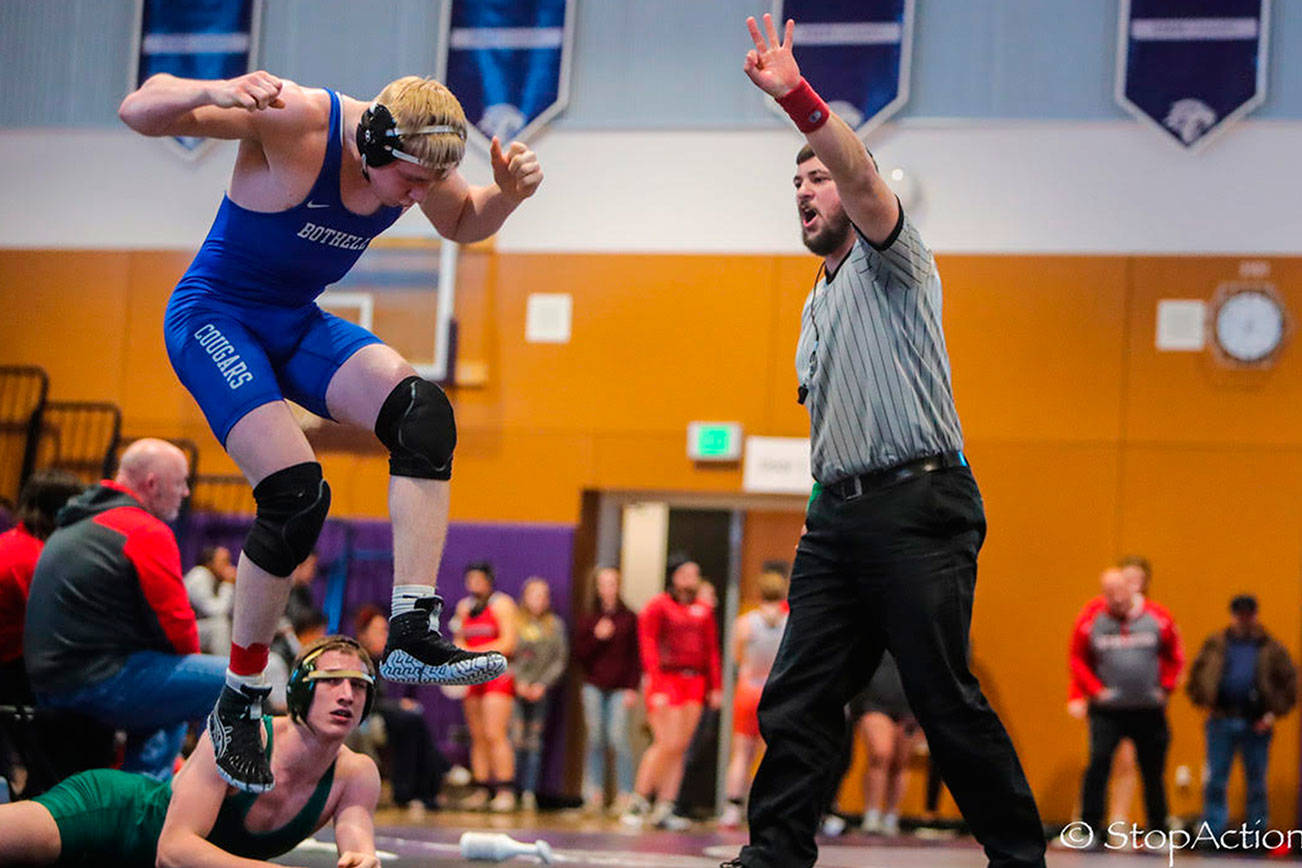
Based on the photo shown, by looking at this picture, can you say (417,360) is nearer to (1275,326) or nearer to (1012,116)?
(1012,116)

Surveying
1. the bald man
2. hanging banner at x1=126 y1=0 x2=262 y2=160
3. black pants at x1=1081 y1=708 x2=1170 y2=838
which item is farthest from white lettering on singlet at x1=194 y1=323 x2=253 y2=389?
hanging banner at x1=126 y1=0 x2=262 y2=160

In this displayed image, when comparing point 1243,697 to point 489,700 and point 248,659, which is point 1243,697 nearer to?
point 489,700

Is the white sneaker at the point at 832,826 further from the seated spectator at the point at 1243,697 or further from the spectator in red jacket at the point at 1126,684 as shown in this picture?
the seated spectator at the point at 1243,697

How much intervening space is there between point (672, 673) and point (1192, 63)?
577cm

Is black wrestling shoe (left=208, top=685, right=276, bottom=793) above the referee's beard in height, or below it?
below

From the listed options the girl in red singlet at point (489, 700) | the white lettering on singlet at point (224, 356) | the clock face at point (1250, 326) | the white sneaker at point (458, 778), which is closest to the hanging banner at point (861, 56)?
the clock face at point (1250, 326)

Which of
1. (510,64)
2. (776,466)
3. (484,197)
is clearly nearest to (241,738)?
(484,197)

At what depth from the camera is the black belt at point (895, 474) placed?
3754 mm

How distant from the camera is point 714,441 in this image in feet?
40.0

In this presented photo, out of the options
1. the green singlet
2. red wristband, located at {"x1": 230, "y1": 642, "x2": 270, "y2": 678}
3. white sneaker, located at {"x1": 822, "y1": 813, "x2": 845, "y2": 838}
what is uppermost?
red wristband, located at {"x1": 230, "y1": 642, "x2": 270, "y2": 678}

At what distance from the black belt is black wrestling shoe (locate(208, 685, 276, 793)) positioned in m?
1.56

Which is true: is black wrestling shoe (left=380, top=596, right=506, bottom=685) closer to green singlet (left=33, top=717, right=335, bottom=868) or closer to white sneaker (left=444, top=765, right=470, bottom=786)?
green singlet (left=33, top=717, right=335, bottom=868)

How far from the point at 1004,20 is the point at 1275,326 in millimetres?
2987

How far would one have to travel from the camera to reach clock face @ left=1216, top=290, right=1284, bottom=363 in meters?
11.4
